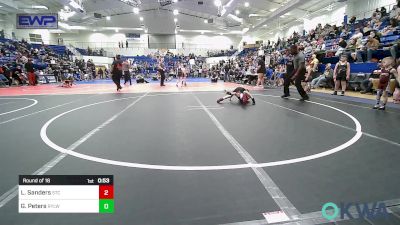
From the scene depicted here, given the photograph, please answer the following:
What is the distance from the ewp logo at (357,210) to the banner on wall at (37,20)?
2166 cm

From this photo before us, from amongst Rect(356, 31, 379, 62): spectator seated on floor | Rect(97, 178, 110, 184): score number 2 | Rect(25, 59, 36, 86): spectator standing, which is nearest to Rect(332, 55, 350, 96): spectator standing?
Rect(356, 31, 379, 62): spectator seated on floor

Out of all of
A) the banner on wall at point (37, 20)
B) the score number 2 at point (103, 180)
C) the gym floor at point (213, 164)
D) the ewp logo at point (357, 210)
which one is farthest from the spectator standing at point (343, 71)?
the banner on wall at point (37, 20)

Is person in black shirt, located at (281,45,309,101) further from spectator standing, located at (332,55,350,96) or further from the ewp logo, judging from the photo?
the ewp logo

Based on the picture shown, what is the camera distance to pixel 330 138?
353cm

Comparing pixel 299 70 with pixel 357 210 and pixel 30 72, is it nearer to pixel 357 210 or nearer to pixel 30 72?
pixel 357 210

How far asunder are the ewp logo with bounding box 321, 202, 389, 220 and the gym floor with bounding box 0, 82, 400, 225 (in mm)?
50

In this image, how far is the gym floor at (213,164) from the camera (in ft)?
5.77

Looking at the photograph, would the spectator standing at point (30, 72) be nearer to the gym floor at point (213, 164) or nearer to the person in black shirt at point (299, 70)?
the gym floor at point (213, 164)

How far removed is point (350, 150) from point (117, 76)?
10.5 meters

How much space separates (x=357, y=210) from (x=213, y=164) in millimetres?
1259

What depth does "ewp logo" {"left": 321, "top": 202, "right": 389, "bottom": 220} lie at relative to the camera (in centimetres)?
168

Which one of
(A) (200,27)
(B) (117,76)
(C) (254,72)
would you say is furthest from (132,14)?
(B) (117,76)
